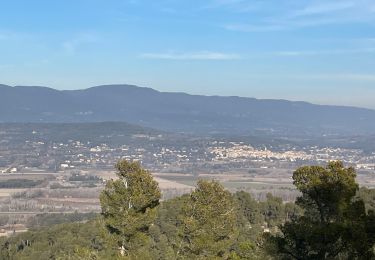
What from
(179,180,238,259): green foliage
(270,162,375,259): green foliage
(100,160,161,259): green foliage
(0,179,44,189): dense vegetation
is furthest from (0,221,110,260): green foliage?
(0,179,44,189): dense vegetation

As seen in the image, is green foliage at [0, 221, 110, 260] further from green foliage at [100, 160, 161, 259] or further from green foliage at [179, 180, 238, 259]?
green foliage at [179, 180, 238, 259]

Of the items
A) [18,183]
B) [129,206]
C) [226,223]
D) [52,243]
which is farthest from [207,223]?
[18,183]

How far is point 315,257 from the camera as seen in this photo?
46.7 feet

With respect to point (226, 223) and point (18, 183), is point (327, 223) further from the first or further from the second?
point (18, 183)

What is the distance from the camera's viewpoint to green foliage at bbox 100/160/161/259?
20141 millimetres

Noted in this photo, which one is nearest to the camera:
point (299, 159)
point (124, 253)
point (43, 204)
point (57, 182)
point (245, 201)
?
point (124, 253)

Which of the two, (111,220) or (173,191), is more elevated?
(111,220)

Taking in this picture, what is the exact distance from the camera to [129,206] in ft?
66.5

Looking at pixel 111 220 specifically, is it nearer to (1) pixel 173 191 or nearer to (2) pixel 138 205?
(2) pixel 138 205

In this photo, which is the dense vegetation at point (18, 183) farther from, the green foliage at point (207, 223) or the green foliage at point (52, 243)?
the green foliage at point (207, 223)

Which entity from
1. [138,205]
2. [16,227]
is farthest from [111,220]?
[16,227]

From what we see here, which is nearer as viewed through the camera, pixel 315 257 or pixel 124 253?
pixel 315 257

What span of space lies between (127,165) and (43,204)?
263ft

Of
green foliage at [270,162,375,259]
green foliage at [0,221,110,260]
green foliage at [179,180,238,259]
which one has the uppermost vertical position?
green foliage at [270,162,375,259]
